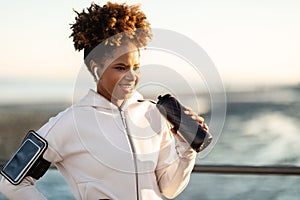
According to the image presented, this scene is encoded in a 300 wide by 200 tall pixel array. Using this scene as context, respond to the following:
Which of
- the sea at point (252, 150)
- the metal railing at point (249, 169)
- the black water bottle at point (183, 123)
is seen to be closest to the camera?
the black water bottle at point (183, 123)

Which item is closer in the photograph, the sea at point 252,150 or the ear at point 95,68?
the ear at point 95,68

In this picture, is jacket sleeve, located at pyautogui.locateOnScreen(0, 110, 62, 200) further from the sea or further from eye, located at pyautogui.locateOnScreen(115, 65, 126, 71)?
the sea

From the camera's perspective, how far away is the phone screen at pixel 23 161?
213cm

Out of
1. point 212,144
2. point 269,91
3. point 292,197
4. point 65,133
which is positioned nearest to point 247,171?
point 212,144

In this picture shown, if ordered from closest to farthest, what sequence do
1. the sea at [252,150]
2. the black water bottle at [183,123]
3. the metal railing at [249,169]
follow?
1. the black water bottle at [183,123]
2. the metal railing at [249,169]
3. the sea at [252,150]

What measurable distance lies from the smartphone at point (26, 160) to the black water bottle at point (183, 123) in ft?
0.95

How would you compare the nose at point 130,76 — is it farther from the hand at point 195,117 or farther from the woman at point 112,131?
the hand at point 195,117

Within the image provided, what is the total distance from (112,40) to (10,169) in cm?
38

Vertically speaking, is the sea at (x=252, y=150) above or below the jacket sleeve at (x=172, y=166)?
below

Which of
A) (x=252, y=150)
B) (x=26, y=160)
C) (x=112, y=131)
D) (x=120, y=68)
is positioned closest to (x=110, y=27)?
(x=120, y=68)

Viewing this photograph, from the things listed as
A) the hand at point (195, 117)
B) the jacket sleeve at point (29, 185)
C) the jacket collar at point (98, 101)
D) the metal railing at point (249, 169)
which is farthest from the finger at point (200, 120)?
the metal railing at point (249, 169)

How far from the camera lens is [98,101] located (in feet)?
7.18

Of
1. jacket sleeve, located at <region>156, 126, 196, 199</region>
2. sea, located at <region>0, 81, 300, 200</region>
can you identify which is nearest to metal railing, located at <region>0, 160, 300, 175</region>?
sea, located at <region>0, 81, 300, 200</region>

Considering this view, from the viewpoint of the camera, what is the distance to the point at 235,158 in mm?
8438
